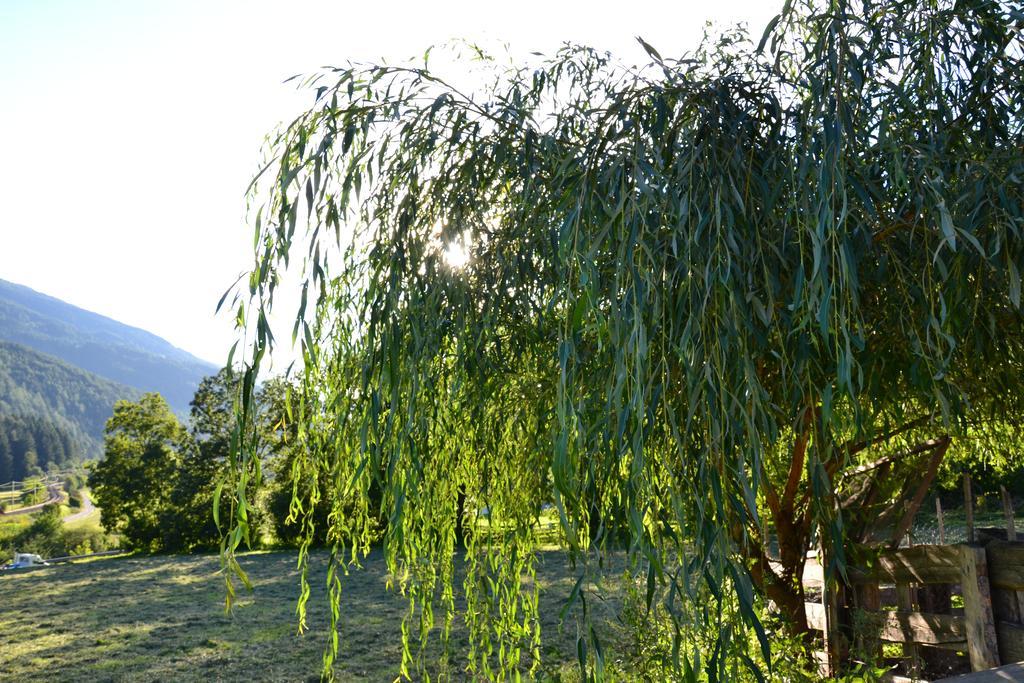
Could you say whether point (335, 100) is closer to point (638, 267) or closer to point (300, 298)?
point (300, 298)

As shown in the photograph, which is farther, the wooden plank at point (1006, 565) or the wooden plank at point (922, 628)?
the wooden plank at point (922, 628)

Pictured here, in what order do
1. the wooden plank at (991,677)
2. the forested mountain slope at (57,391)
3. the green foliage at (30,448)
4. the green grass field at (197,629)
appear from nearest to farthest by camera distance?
the wooden plank at (991,677) < the green grass field at (197,629) < the green foliage at (30,448) < the forested mountain slope at (57,391)

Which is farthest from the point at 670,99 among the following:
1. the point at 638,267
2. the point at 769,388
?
the point at 769,388

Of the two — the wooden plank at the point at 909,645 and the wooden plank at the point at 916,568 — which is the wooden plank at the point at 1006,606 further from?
the wooden plank at the point at 909,645

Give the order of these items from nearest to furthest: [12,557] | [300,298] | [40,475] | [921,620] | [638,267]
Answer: [638,267]
[300,298]
[921,620]
[12,557]
[40,475]

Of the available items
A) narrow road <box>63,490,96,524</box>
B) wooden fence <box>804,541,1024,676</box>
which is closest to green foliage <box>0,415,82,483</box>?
narrow road <box>63,490,96,524</box>

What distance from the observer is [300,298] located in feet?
6.03

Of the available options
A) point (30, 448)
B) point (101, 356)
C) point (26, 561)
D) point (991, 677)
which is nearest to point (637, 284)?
point (991, 677)

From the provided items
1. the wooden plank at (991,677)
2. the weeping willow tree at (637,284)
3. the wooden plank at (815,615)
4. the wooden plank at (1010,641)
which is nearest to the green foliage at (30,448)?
the wooden plank at (815,615)

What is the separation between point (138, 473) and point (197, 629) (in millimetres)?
9401

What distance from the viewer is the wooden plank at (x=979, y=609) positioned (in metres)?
3.34

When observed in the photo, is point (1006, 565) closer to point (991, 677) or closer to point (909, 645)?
point (909, 645)

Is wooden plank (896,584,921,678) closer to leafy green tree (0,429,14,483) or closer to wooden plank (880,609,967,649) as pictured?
wooden plank (880,609,967,649)

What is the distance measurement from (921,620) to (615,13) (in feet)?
10.1
